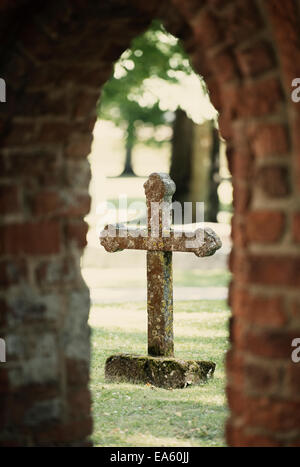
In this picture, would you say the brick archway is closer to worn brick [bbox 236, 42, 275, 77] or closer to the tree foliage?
worn brick [bbox 236, 42, 275, 77]

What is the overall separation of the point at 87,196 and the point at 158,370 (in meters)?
3.28

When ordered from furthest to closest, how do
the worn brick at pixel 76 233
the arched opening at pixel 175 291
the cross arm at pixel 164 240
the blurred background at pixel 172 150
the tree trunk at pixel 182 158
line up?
Result: the tree trunk at pixel 182 158 < the blurred background at pixel 172 150 < the cross arm at pixel 164 240 < the arched opening at pixel 175 291 < the worn brick at pixel 76 233

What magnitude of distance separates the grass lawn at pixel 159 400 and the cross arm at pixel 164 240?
1203 millimetres

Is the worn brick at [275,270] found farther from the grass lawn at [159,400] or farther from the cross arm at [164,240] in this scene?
the cross arm at [164,240]

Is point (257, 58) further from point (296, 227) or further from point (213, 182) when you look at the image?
point (213, 182)

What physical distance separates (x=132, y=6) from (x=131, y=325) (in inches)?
265

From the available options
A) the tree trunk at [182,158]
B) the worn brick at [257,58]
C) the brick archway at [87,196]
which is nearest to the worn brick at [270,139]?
the brick archway at [87,196]

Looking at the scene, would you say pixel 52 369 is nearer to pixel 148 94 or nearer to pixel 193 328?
pixel 193 328

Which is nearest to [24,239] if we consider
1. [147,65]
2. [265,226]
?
[265,226]

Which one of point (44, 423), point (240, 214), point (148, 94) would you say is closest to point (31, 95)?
point (240, 214)

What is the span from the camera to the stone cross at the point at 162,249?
7695 millimetres

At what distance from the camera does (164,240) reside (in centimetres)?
782

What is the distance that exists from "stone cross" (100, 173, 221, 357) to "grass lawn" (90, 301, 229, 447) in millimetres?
548

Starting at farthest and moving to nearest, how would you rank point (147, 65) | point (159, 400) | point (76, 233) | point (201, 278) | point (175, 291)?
point (201, 278), point (147, 65), point (175, 291), point (159, 400), point (76, 233)
